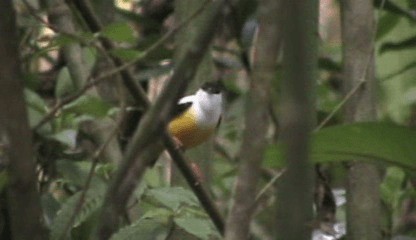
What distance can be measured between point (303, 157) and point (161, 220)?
73cm

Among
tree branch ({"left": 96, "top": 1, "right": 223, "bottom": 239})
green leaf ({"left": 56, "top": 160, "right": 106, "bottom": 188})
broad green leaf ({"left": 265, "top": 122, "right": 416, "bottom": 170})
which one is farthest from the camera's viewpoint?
green leaf ({"left": 56, "top": 160, "right": 106, "bottom": 188})

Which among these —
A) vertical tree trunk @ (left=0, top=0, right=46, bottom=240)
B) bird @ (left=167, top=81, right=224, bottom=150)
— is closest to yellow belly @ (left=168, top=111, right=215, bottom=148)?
bird @ (left=167, top=81, right=224, bottom=150)

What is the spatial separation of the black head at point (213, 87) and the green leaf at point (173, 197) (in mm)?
782

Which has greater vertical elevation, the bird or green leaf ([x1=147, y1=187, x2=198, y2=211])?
green leaf ([x1=147, y1=187, x2=198, y2=211])

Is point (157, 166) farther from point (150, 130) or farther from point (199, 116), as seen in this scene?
point (150, 130)

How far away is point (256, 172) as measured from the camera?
0.91 metres

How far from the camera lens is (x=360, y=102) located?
179cm

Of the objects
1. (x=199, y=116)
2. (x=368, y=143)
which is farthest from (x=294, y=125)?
(x=199, y=116)

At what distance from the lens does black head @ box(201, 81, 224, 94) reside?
7.95ft

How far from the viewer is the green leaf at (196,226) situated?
57.8 inches

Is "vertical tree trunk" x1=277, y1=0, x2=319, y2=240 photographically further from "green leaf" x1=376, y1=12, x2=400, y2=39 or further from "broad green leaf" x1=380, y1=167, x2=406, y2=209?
"green leaf" x1=376, y1=12, x2=400, y2=39

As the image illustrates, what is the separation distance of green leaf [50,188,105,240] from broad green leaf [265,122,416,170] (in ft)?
0.97

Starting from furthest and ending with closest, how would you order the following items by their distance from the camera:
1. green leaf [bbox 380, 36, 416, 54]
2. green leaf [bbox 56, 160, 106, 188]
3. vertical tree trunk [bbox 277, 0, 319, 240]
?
green leaf [bbox 380, 36, 416, 54], green leaf [bbox 56, 160, 106, 188], vertical tree trunk [bbox 277, 0, 319, 240]

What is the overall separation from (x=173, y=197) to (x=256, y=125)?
0.66 m
